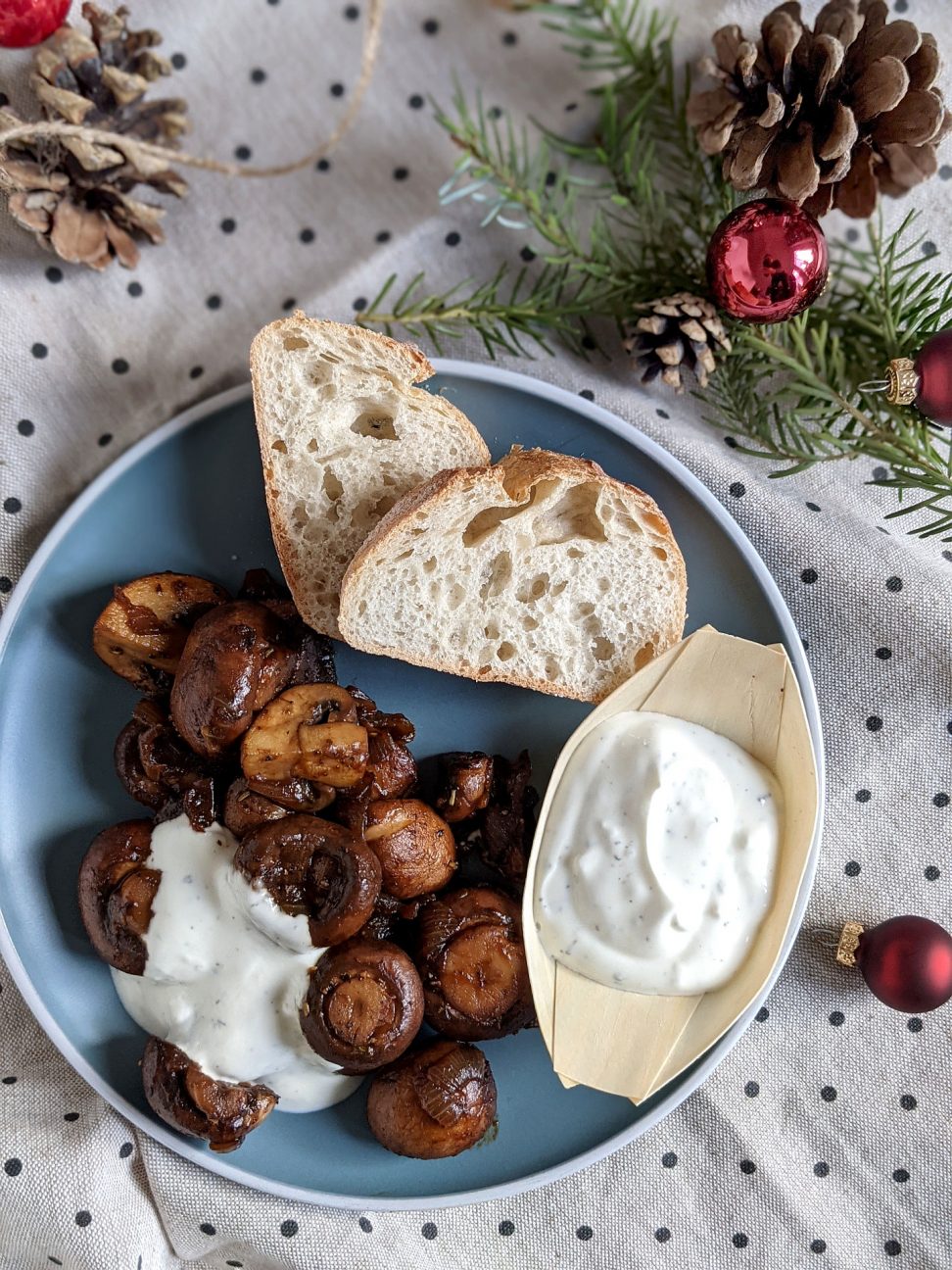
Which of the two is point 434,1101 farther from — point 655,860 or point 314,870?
point 655,860

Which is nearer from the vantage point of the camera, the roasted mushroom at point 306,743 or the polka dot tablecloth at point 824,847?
the roasted mushroom at point 306,743

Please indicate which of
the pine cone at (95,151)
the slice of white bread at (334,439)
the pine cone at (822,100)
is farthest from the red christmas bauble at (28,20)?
the pine cone at (822,100)

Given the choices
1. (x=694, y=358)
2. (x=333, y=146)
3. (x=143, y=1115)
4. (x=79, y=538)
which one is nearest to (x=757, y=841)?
(x=694, y=358)

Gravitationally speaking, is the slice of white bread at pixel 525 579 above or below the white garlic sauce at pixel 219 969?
above

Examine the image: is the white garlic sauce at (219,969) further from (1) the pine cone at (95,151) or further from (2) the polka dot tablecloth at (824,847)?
(1) the pine cone at (95,151)

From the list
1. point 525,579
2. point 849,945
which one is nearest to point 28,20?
point 525,579

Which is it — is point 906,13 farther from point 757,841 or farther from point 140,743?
point 140,743
